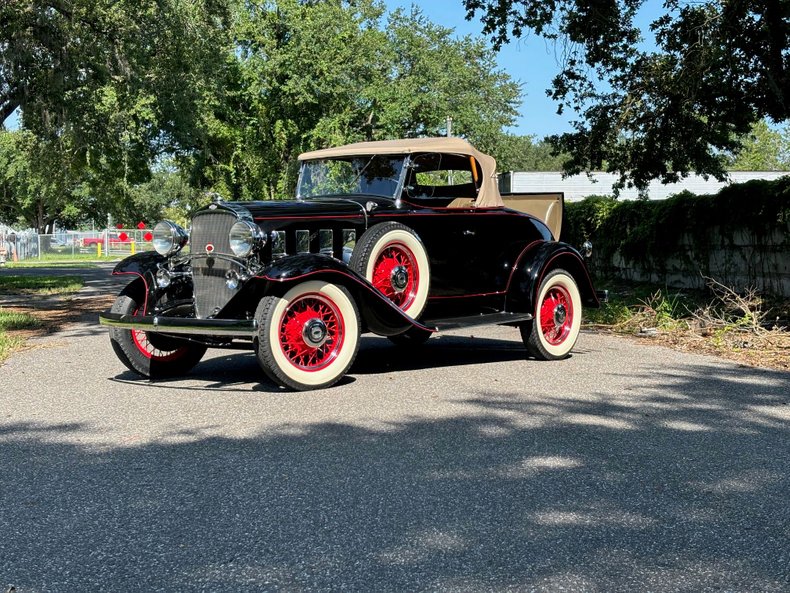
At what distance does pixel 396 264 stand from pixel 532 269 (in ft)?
5.60

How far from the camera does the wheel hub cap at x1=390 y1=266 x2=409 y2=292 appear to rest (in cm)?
738

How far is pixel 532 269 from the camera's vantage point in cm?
844

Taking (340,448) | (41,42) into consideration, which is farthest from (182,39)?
(340,448)

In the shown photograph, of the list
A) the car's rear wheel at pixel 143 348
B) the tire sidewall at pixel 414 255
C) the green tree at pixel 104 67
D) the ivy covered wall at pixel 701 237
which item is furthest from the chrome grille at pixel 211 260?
the green tree at pixel 104 67

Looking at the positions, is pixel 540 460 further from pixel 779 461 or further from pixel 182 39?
pixel 182 39

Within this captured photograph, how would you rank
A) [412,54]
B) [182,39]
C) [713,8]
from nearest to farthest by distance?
[713,8] < [182,39] < [412,54]

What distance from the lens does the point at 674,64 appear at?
13.6 m

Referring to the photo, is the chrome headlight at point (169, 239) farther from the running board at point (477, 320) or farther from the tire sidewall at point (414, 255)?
the running board at point (477, 320)

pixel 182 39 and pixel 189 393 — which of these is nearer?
pixel 189 393

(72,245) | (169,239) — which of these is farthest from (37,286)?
(72,245)

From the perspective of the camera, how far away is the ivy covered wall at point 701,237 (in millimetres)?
11516

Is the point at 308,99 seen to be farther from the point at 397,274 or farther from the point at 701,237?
the point at 397,274

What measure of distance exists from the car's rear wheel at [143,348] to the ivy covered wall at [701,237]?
14.6 ft

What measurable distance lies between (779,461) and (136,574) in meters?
3.39
